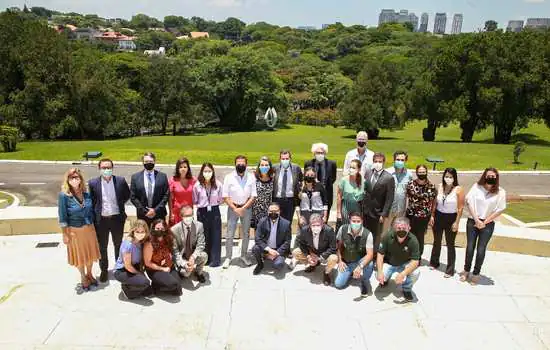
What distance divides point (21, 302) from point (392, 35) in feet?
503

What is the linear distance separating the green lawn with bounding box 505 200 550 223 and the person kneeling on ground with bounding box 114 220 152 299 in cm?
942

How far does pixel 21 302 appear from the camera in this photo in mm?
5707

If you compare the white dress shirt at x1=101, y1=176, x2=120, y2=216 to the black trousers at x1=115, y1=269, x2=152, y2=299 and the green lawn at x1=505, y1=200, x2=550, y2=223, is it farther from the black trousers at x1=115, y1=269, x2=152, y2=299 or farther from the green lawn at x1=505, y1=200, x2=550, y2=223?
the green lawn at x1=505, y1=200, x2=550, y2=223

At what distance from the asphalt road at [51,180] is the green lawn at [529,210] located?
3865 millimetres

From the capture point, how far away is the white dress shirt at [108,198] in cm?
620

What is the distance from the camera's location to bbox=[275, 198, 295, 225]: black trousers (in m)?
7.10

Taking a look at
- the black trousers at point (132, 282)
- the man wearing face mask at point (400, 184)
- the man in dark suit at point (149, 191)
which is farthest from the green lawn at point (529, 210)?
the black trousers at point (132, 282)

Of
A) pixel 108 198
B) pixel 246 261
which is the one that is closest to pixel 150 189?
pixel 108 198

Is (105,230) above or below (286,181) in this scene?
below

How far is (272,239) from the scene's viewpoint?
6695 millimetres

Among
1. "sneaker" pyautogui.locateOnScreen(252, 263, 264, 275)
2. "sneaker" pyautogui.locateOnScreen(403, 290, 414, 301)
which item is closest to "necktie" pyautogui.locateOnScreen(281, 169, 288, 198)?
"sneaker" pyautogui.locateOnScreen(252, 263, 264, 275)

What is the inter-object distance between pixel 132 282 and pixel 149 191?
4.63ft

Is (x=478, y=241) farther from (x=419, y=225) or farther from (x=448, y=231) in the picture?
(x=419, y=225)

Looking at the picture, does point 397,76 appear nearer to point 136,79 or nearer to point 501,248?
point 136,79
